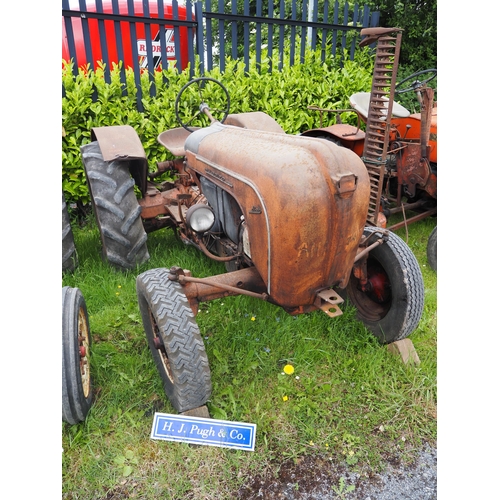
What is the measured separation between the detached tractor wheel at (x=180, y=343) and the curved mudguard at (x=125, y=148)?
1273 millimetres

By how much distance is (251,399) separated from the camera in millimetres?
2229

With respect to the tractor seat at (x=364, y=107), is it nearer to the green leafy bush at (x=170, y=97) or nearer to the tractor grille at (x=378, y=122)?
the tractor grille at (x=378, y=122)

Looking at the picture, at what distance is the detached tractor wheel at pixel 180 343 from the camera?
192 centimetres

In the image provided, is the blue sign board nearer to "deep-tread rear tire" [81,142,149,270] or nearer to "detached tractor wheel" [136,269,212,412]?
"detached tractor wheel" [136,269,212,412]

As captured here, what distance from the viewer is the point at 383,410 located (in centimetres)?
216

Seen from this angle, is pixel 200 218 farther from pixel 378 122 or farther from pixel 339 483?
pixel 378 122

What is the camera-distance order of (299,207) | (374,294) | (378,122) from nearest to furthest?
(299,207) → (374,294) → (378,122)

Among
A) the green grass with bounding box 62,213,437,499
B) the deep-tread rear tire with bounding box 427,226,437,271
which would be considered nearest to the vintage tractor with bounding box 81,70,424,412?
the green grass with bounding box 62,213,437,499

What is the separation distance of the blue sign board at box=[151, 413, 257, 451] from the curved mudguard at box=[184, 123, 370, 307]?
2.05 ft

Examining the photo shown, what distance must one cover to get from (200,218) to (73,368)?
99cm

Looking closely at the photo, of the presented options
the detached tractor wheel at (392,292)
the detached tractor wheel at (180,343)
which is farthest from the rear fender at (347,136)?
the detached tractor wheel at (180,343)

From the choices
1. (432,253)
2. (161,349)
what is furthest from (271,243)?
(432,253)

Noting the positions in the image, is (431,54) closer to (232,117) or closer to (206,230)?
(232,117)

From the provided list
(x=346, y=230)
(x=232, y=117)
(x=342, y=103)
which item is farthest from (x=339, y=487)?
(x=342, y=103)
